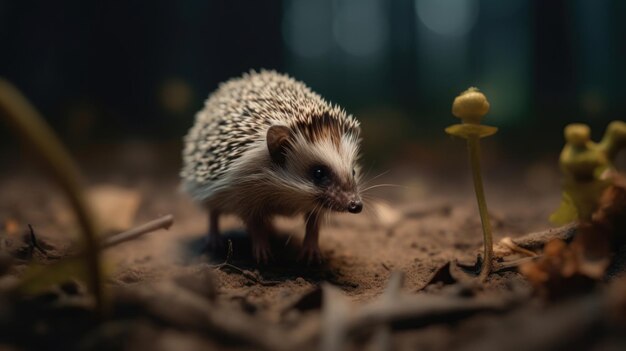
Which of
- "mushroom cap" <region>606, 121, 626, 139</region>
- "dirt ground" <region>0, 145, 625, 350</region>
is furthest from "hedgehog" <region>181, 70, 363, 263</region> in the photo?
"mushroom cap" <region>606, 121, 626, 139</region>

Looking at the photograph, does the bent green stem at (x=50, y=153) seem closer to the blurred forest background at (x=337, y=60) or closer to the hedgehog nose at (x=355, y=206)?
the hedgehog nose at (x=355, y=206)

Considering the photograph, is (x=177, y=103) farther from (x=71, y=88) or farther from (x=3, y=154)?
(x=3, y=154)

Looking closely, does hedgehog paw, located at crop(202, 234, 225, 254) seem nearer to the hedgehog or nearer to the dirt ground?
the hedgehog

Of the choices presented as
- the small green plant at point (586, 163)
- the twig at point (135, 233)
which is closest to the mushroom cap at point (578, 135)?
the small green plant at point (586, 163)

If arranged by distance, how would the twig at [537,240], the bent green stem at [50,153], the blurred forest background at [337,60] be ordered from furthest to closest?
the blurred forest background at [337,60]
the twig at [537,240]
the bent green stem at [50,153]

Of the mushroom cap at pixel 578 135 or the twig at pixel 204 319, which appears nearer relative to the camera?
the twig at pixel 204 319

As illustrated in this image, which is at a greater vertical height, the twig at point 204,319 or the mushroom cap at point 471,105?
the mushroom cap at point 471,105

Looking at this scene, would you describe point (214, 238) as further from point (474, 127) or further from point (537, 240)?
point (537, 240)
